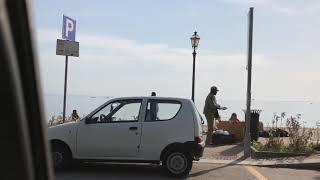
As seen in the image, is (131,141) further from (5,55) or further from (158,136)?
(5,55)

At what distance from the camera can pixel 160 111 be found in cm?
1293

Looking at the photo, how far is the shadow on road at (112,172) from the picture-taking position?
41.9 feet

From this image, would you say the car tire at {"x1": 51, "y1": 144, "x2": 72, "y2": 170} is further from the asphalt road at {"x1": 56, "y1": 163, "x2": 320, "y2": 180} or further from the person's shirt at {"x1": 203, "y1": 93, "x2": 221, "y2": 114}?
the person's shirt at {"x1": 203, "y1": 93, "x2": 221, "y2": 114}

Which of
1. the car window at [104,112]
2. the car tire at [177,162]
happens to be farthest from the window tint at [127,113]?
the car tire at [177,162]

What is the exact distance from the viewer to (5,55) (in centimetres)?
130

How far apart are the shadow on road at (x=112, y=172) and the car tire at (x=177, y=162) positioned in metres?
0.25

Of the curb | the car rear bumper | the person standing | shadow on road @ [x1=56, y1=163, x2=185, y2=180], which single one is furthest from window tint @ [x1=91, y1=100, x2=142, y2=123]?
the person standing

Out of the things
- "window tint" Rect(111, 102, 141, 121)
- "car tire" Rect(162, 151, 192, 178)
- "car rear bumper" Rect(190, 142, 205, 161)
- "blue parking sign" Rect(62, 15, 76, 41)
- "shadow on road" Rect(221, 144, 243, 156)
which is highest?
"blue parking sign" Rect(62, 15, 76, 41)

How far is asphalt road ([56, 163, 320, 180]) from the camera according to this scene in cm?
1289

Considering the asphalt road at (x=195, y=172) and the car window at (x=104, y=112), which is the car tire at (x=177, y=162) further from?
the car window at (x=104, y=112)

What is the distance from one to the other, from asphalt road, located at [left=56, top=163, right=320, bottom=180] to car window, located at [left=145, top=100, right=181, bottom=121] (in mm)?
1168

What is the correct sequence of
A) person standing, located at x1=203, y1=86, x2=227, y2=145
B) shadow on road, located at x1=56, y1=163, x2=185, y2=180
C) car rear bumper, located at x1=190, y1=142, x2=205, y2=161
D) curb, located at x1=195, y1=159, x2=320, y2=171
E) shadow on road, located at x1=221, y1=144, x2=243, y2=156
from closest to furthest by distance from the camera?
car rear bumper, located at x1=190, y1=142, x2=205, y2=161
shadow on road, located at x1=56, y1=163, x2=185, y2=180
curb, located at x1=195, y1=159, x2=320, y2=171
shadow on road, located at x1=221, y1=144, x2=243, y2=156
person standing, located at x1=203, y1=86, x2=227, y2=145

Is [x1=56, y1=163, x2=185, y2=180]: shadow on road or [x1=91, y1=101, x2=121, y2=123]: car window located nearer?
[x1=56, y1=163, x2=185, y2=180]: shadow on road

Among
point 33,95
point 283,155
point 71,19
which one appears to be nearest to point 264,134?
point 283,155
